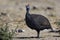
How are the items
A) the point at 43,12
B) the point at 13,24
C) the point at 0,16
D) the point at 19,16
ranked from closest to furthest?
→ the point at 13,24 < the point at 0,16 < the point at 19,16 < the point at 43,12

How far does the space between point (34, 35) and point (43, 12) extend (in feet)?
24.6

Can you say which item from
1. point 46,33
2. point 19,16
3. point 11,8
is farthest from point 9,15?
point 46,33

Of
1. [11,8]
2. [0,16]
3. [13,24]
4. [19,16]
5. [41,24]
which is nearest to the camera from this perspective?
[41,24]

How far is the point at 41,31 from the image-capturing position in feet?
59.0

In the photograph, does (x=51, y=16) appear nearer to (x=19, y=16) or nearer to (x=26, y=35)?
(x=19, y=16)

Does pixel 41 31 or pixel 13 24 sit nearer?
pixel 41 31

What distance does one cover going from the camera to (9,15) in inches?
899

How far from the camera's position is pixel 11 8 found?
87.6 ft

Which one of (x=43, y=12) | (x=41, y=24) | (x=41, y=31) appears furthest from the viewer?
(x=43, y=12)

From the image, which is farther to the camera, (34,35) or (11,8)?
(11,8)

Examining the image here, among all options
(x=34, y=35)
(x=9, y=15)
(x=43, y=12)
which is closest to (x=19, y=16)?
(x=9, y=15)

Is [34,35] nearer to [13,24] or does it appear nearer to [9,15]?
[13,24]

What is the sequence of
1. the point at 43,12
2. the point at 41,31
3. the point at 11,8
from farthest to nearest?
the point at 11,8
the point at 43,12
the point at 41,31

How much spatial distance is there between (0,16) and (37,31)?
4.74m
